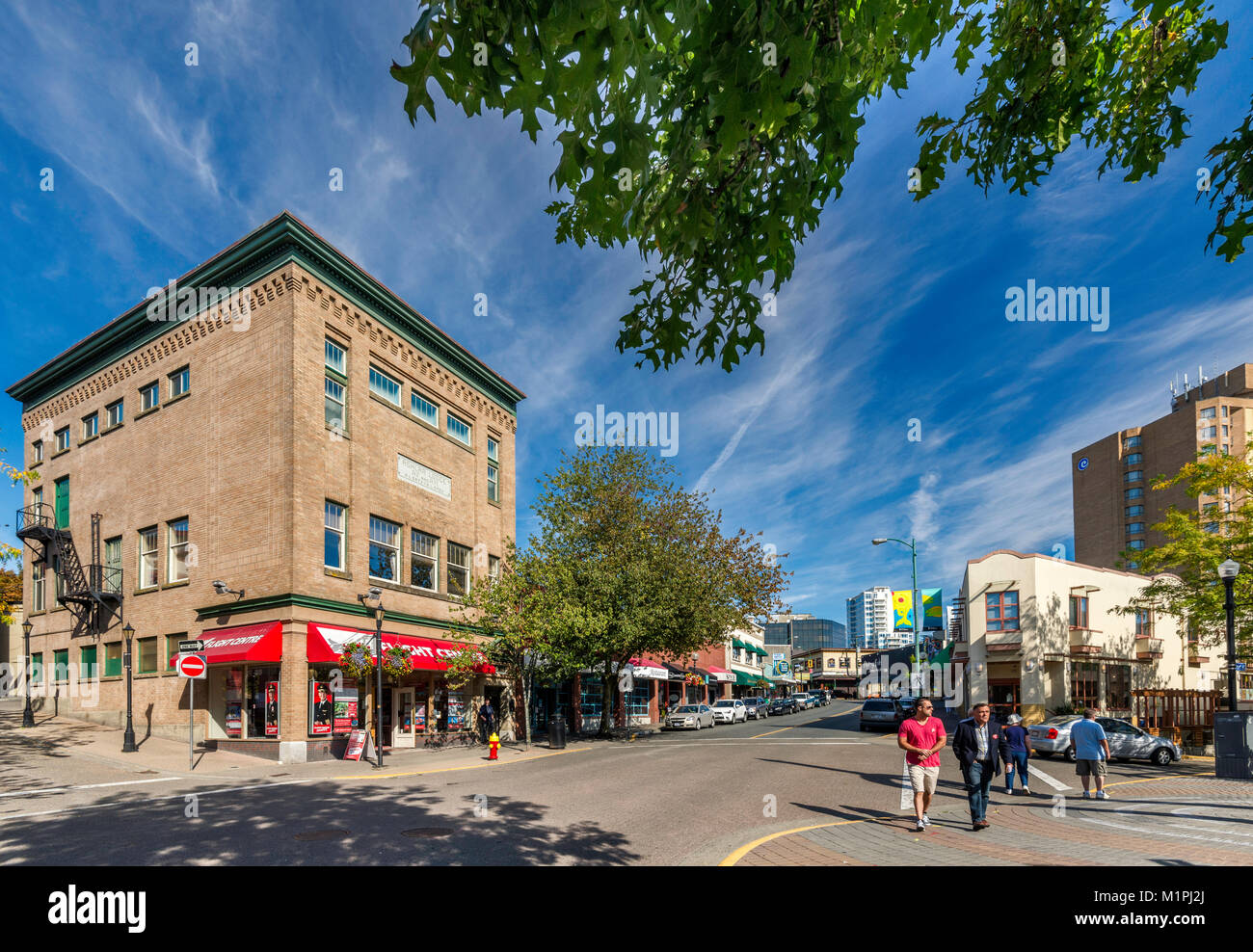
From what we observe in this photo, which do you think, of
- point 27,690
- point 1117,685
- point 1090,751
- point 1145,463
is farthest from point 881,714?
point 1145,463

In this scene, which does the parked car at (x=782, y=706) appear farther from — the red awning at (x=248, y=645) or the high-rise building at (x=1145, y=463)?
the high-rise building at (x=1145, y=463)

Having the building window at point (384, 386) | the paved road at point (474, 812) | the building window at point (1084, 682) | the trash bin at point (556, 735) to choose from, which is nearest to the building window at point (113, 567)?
the paved road at point (474, 812)

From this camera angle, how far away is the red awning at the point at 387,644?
20.9 metres

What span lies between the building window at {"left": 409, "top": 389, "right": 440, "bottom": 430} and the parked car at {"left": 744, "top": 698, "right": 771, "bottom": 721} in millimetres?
30654

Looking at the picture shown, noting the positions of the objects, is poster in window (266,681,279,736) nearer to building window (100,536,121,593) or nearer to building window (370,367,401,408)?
building window (100,536,121,593)

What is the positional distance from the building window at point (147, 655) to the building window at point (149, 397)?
7.87 m

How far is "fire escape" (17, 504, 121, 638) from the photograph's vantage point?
25906mm

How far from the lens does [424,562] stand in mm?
27672

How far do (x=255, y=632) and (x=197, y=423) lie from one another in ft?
25.7

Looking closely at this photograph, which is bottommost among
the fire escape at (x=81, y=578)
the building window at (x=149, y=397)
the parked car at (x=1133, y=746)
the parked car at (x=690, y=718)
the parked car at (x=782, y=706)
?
the parked car at (x=782, y=706)

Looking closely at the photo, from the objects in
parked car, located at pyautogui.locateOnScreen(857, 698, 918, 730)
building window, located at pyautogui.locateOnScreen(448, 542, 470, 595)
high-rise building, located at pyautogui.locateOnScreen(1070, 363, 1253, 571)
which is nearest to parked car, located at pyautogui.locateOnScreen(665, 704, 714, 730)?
→ parked car, located at pyautogui.locateOnScreen(857, 698, 918, 730)

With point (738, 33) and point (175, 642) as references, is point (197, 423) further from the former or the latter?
point (738, 33)

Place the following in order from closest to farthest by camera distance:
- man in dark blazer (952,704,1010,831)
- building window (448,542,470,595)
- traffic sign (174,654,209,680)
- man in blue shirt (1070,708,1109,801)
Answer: man in dark blazer (952,704,1010,831) → man in blue shirt (1070,708,1109,801) → traffic sign (174,654,209,680) → building window (448,542,470,595)

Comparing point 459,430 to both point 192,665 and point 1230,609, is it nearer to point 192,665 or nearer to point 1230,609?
point 192,665
